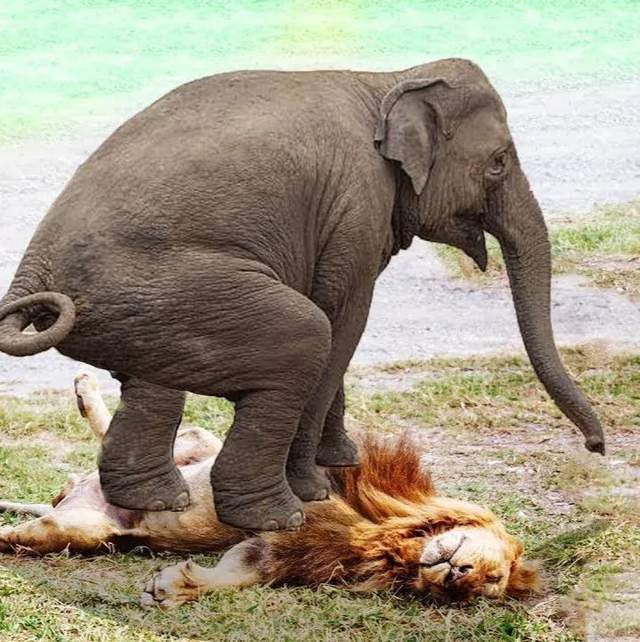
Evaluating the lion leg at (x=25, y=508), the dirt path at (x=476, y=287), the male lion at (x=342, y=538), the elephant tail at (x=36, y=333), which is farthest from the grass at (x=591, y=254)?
the elephant tail at (x=36, y=333)

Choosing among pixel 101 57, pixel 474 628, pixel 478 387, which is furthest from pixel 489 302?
pixel 101 57

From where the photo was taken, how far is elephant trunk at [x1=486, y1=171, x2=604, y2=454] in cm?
562

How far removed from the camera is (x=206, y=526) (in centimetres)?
586

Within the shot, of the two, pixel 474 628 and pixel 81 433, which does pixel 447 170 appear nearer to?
pixel 474 628

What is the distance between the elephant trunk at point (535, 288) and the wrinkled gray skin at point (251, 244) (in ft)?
0.12

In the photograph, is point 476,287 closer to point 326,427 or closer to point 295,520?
point 326,427

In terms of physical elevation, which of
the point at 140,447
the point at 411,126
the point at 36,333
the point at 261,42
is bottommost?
the point at 261,42

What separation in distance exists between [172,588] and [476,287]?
4473 millimetres

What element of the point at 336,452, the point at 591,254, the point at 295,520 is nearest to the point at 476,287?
the point at 591,254

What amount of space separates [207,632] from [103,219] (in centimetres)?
132

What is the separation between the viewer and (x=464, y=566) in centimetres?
538

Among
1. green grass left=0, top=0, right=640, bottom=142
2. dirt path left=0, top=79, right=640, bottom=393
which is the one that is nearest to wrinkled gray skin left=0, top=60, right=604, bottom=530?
dirt path left=0, top=79, right=640, bottom=393

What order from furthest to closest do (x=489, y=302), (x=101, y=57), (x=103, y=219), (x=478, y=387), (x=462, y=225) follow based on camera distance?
(x=101, y=57), (x=489, y=302), (x=478, y=387), (x=462, y=225), (x=103, y=219)

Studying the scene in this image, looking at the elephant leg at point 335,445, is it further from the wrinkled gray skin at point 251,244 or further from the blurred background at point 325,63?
the blurred background at point 325,63
